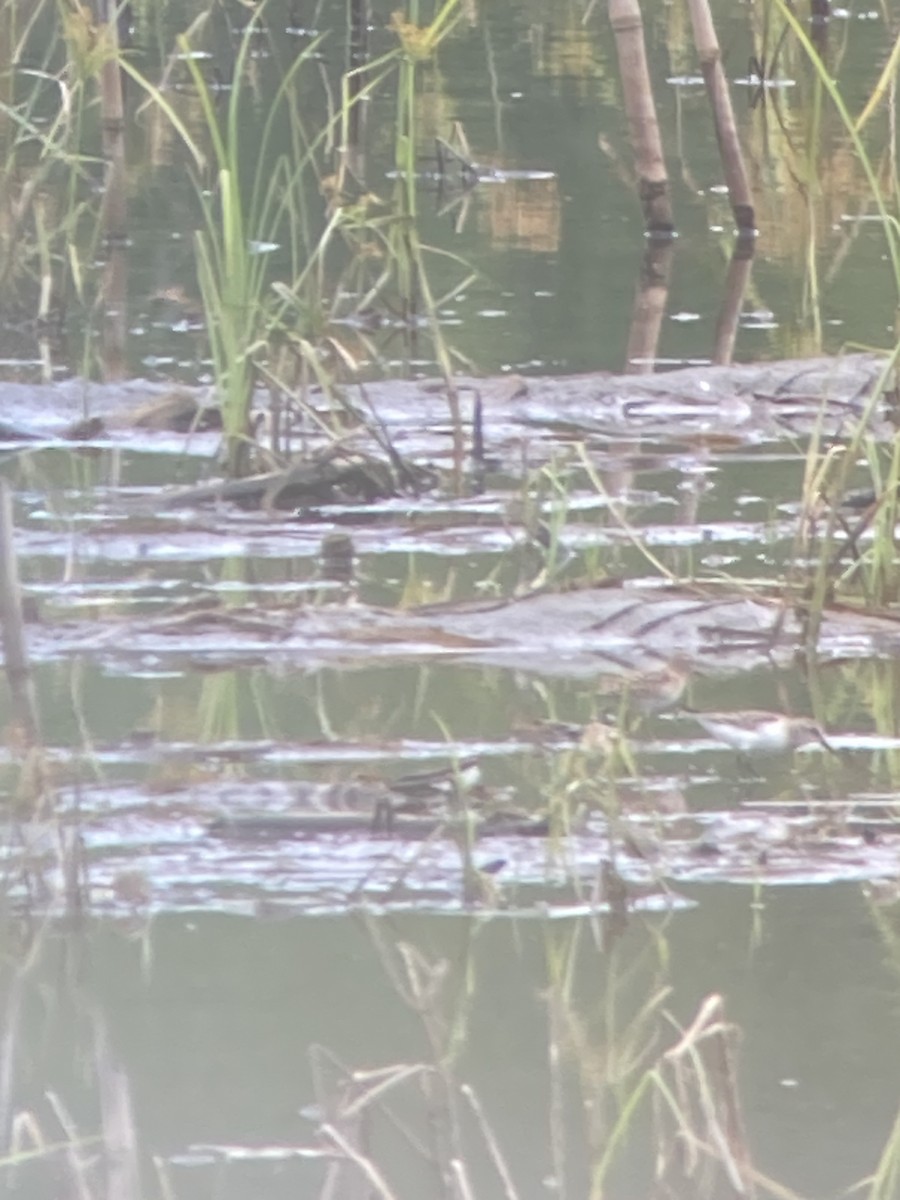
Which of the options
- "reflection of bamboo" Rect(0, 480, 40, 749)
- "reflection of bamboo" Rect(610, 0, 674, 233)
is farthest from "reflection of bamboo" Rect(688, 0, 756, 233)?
"reflection of bamboo" Rect(0, 480, 40, 749)

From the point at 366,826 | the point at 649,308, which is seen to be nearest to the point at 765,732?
the point at 366,826

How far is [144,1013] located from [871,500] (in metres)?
1.85

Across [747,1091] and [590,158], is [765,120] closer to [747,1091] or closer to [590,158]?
[590,158]

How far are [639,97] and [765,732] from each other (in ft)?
11.0

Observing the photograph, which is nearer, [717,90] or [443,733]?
[443,733]

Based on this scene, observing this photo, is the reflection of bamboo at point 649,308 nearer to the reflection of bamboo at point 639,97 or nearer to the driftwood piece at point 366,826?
the reflection of bamboo at point 639,97

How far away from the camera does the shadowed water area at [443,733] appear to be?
7.41ft

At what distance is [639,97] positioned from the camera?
625cm

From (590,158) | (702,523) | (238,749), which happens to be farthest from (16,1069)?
(590,158)

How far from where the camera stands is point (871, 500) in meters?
4.04

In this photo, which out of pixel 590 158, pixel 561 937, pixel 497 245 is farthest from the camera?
pixel 590 158

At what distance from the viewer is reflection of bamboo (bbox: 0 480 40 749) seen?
2881mm

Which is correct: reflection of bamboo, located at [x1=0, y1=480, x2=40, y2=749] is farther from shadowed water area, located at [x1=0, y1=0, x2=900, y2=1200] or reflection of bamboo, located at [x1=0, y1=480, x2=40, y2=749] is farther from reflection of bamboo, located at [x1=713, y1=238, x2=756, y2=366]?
reflection of bamboo, located at [x1=713, y1=238, x2=756, y2=366]

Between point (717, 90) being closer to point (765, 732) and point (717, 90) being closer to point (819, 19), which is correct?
point (765, 732)
